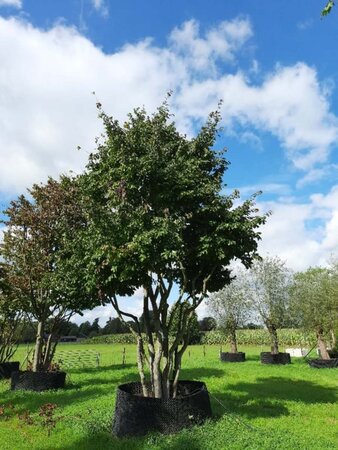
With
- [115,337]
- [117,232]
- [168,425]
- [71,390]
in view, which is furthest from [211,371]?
[115,337]

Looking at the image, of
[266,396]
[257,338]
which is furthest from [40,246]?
[257,338]

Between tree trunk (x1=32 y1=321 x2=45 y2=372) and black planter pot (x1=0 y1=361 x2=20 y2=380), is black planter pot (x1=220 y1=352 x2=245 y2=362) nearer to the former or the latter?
black planter pot (x1=0 y1=361 x2=20 y2=380)

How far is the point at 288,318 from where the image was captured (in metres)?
38.1

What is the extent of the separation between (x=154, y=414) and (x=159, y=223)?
5450 millimetres

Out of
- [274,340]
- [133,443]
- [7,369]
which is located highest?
[274,340]

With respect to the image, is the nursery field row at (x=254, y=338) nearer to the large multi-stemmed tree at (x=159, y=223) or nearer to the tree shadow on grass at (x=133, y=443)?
the large multi-stemmed tree at (x=159, y=223)

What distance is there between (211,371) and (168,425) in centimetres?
1555

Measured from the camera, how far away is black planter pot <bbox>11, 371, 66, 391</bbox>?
19.2 metres

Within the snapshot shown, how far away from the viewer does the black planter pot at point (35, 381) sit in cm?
1916

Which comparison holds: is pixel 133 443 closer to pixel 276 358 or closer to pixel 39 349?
pixel 39 349

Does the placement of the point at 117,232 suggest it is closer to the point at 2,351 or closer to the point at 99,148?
the point at 99,148

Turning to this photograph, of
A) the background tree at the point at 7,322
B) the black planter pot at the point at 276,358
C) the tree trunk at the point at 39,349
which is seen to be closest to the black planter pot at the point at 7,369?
the background tree at the point at 7,322

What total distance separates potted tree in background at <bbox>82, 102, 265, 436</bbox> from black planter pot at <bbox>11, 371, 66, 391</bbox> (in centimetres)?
730

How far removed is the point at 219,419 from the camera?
39.8ft
